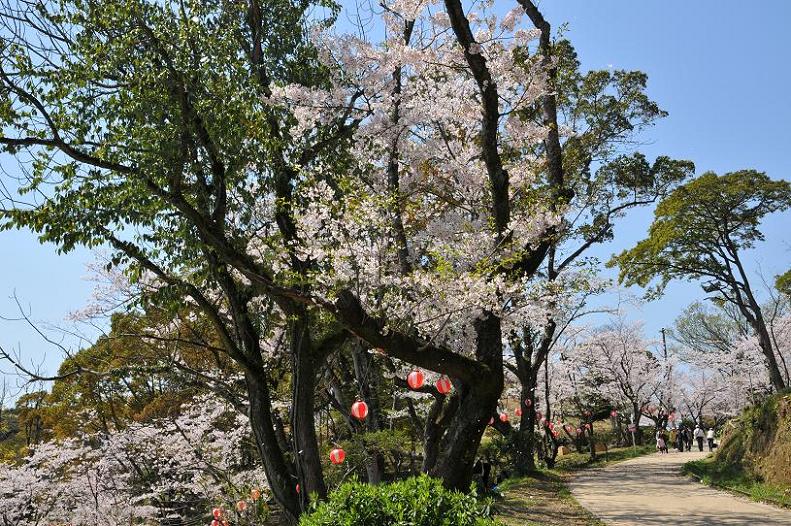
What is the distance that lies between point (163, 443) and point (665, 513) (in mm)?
10491

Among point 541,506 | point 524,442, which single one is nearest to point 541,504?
point 541,506

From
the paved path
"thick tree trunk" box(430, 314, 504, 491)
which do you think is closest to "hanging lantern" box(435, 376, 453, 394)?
"thick tree trunk" box(430, 314, 504, 491)

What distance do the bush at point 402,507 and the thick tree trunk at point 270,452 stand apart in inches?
127

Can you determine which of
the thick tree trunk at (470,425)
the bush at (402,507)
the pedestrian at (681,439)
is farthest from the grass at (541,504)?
the pedestrian at (681,439)

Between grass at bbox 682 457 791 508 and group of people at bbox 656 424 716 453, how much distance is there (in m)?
9.52

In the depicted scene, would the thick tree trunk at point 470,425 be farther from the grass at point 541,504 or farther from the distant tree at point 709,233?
the distant tree at point 709,233

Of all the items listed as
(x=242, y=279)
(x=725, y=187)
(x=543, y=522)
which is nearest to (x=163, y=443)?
(x=242, y=279)

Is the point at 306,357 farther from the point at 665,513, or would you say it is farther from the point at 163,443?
the point at 163,443

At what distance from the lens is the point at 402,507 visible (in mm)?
4172

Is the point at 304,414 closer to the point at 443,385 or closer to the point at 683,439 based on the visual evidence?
the point at 443,385

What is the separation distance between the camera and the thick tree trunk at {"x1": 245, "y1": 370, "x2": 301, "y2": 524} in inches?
296

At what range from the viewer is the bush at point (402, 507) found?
4.09 m

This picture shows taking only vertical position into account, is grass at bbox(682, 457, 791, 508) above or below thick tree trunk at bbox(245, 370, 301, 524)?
below

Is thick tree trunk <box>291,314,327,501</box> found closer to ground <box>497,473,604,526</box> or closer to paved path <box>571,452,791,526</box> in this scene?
ground <box>497,473,604,526</box>
